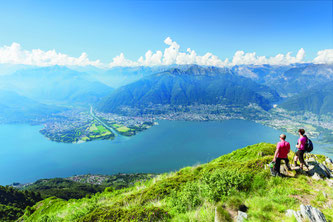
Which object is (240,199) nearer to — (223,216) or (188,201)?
(223,216)

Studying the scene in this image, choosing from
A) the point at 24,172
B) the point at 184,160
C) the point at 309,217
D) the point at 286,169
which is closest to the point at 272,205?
the point at 309,217

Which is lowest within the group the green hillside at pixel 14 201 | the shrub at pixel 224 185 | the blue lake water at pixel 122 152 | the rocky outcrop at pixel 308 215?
the blue lake water at pixel 122 152

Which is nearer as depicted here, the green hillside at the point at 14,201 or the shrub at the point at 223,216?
the shrub at the point at 223,216

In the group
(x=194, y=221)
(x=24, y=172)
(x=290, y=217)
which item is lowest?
(x=24, y=172)

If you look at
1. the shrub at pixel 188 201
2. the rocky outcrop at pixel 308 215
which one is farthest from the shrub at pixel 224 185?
the rocky outcrop at pixel 308 215

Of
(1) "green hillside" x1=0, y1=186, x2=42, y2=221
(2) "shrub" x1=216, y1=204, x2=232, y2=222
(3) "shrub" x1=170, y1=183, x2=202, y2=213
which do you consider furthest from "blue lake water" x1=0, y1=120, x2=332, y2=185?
(2) "shrub" x1=216, y1=204, x2=232, y2=222

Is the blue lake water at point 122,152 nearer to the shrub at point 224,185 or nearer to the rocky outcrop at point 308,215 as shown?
the shrub at point 224,185

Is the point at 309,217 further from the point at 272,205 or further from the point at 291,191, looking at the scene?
the point at 291,191

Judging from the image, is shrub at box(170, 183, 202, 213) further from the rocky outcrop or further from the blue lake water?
the blue lake water

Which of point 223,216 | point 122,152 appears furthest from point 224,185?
point 122,152
